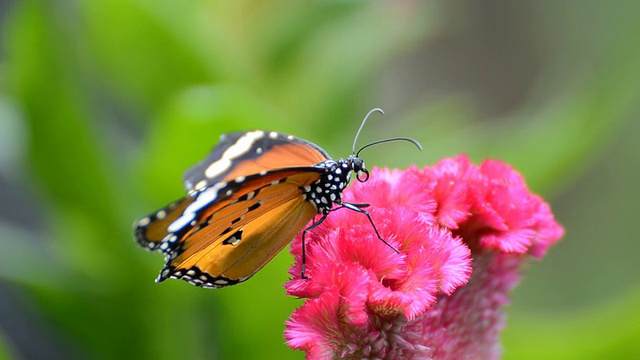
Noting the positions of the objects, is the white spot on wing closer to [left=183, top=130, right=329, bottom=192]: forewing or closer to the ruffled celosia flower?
[left=183, top=130, right=329, bottom=192]: forewing

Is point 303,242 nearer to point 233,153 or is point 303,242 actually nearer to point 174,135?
point 233,153

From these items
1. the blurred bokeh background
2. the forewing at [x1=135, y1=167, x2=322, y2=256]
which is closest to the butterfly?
the forewing at [x1=135, y1=167, x2=322, y2=256]

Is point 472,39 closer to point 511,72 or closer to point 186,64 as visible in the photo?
point 511,72

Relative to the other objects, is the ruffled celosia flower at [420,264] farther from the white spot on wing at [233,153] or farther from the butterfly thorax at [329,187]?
the white spot on wing at [233,153]

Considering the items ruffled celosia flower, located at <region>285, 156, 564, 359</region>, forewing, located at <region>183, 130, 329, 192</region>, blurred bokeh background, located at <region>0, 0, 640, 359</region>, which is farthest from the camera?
blurred bokeh background, located at <region>0, 0, 640, 359</region>

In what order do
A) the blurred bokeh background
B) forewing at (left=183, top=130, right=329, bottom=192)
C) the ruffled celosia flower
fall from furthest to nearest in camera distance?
the blurred bokeh background < forewing at (left=183, top=130, right=329, bottom=192) < the ruffled celosia flower

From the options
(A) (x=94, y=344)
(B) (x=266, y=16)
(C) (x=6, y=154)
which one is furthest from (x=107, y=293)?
(B) (x=266, y=16)

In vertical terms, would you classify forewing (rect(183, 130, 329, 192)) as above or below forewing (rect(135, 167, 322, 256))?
above
